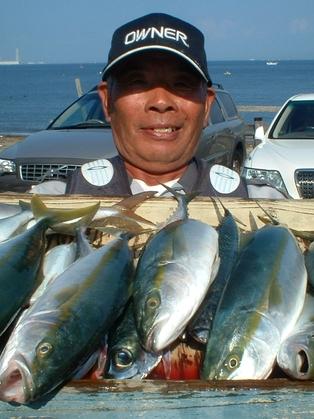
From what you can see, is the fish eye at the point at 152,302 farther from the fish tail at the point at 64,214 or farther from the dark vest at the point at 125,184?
the dark vest at the point at 125,184

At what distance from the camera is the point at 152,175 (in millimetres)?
3160

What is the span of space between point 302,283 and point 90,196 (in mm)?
975

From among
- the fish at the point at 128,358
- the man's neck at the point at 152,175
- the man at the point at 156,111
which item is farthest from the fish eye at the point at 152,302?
the man's neck at the point at 152,175

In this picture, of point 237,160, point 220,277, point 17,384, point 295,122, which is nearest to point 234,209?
point 220,277

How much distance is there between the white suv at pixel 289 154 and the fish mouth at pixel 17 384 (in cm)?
599

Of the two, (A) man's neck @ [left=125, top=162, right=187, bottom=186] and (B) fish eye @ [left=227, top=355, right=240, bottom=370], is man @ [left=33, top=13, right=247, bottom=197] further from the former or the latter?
(B) fish eye @ [left=227, top=355, right=240, bottom=370]

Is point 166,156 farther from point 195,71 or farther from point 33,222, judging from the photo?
point 33,222

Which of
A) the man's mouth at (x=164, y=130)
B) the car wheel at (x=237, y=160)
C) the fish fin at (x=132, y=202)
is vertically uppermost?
the man's mouth at (x=164, y=130)

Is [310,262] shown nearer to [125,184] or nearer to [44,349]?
[44,349]

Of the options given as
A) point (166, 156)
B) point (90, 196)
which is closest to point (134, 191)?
point (166, 156)

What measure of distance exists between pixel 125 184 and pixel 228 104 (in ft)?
35.0

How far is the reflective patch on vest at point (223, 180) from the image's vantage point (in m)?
3.11

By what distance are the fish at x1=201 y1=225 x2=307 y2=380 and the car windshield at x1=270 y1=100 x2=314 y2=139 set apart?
284 inches

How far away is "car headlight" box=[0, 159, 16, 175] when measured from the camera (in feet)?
31.5
